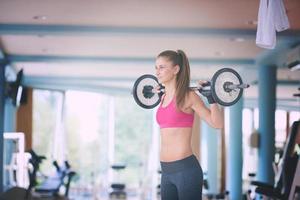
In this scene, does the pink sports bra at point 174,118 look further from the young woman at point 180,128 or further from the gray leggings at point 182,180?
the gray leggings at point 182,180

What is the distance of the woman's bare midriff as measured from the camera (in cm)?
200

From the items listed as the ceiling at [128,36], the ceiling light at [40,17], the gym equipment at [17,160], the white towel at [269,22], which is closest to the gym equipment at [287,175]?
the ceiling at [128,36]

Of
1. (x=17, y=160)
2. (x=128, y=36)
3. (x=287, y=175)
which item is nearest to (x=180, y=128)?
(x=287, y=175)

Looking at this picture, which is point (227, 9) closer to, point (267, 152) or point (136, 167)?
point (267, 152)

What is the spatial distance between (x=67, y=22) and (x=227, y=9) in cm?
160

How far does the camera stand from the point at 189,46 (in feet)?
20.2

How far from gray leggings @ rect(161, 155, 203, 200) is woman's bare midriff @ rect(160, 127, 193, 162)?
0.07 feet

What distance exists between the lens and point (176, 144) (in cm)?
202

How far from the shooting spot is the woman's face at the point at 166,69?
2.09 meters

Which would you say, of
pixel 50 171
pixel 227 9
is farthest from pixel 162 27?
pixel 50 171

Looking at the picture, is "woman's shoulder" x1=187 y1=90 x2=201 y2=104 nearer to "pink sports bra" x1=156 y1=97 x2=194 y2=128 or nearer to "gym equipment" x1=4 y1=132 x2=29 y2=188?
"pink sports bra" x1=156 y1=97 x2=194 y2=128

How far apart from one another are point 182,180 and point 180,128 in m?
0.21

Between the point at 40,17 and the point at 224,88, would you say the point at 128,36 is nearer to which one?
the point at 40,17

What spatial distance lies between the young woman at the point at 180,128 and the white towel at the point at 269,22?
0.64 metres
